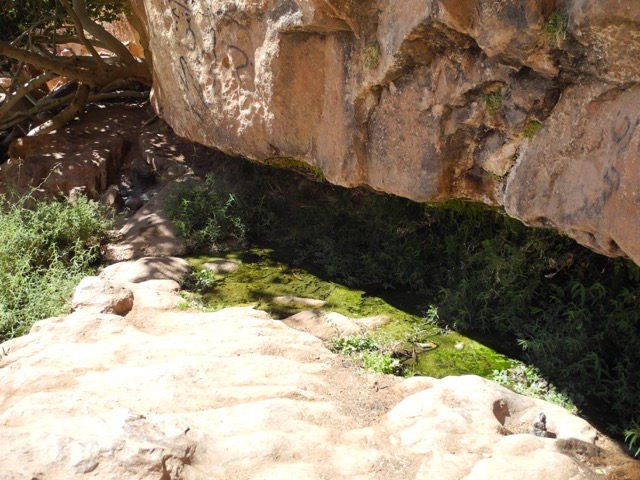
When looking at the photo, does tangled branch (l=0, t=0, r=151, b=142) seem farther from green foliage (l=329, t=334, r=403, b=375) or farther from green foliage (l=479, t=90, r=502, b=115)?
green foliage (l=479, t=90, r=502, b=115)

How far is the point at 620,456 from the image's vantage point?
3.87 meters

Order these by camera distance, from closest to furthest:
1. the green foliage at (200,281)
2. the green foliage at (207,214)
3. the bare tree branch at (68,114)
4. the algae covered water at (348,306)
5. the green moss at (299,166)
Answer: the algae covered water at (348,306), the green foliage at (200,281), the green moss at (299,166), the green foliage at (207,214), the bare tree branch at (68,114)

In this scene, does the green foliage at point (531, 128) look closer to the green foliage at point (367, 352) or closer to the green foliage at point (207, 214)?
the green foliage at point (367, 352)

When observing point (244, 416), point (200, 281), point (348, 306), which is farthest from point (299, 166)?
point (244, 416)

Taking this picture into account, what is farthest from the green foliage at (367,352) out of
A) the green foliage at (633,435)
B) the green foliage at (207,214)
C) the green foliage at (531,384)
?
the green foliage at (207,214)

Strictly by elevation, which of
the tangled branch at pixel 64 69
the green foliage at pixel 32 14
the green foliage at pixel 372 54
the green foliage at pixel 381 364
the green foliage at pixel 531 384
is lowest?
the green foliage at pixel 531 384

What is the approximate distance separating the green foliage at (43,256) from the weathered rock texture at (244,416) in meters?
0.71

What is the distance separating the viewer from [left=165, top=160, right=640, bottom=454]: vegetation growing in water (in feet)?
15.5

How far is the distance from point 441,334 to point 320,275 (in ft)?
5.10

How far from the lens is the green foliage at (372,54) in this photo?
457 centimetres

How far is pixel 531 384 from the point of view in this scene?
4.70m

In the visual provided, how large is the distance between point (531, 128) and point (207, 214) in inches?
173

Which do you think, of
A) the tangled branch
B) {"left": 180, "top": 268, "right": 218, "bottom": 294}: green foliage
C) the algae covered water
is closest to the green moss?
the algae covered water

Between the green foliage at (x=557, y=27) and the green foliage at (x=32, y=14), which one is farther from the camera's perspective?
the green foliage at (x=32, y=14)
